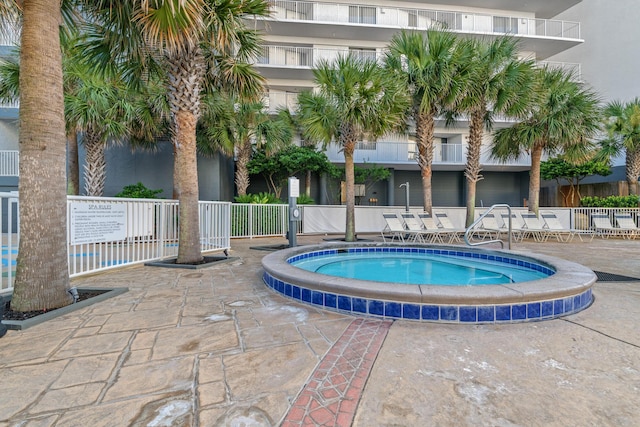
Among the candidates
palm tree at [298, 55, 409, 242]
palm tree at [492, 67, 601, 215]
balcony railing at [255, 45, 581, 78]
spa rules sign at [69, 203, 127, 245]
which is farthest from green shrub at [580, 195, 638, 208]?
spa rules sign at [69, 203, 127, 245]

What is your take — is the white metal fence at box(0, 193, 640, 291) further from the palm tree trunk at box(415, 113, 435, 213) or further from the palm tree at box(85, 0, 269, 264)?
the palm tree trunk at box(415, 113, 435, 213)

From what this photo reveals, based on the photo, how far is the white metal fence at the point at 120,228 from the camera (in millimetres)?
4141

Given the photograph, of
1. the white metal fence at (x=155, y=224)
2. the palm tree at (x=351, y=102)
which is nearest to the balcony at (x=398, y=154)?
the white metal fence at (x=155, y=224)

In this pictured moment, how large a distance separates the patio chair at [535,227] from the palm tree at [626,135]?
583 centimetres

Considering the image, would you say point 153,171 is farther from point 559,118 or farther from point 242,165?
point 559,118

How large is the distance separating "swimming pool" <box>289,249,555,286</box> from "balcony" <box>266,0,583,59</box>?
1458 centimetres

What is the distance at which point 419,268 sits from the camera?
5.81 meters

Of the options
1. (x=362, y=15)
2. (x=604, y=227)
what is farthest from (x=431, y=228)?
(x=362, y=15)

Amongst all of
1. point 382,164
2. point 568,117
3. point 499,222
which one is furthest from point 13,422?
point 382,164

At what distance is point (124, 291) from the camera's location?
381cm

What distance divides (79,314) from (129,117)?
8187mm

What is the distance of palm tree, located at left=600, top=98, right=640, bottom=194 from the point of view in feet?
41.1

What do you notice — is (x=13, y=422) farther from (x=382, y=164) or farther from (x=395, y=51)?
(x=382, y=164)

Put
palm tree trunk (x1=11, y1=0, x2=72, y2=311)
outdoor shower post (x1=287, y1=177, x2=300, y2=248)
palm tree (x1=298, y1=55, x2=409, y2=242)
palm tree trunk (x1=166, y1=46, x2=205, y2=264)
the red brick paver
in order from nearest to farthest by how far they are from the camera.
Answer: the red brick paver
palm tree trunk (x1=11, y1=0, x2=72, y2=311)
palm tree trunk (x1=166, y1=46, x2=205, y2=264)
outdoor shower post (x1=287, y1=177, x2=300, y2=248)
palm tree (x1=298, y1=55, x2=409, y2=242)
